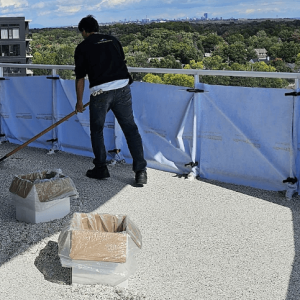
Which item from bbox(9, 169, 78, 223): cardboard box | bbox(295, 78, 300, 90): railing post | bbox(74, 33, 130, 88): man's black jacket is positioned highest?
bbox(74, 33, 130, 88): man's black jacket

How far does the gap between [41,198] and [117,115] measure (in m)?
1.54

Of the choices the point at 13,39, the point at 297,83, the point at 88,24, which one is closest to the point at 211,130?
the point at 297,83

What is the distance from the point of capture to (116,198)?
4.90 m

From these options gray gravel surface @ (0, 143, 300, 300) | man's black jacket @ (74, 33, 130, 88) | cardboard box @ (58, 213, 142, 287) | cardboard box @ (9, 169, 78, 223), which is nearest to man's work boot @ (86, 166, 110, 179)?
gray gravel surface @ (0, 143, 300, 300)

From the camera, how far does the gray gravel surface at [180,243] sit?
305 centimetres

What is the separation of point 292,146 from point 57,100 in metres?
3.22

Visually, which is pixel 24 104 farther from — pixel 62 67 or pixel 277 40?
pixel 277 40

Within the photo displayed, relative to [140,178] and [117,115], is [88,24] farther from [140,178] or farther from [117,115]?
[140,178]

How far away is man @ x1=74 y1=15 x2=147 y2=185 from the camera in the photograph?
5047mm

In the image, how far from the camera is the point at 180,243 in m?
3.80

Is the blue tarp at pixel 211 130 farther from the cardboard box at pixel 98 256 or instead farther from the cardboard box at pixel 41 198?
the cardboard box at pixel 98 256

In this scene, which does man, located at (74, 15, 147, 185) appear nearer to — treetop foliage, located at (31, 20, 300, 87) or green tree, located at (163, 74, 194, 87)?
green tree, located at (163, 74, 194, 87)

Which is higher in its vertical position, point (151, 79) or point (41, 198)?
point (41, 198)

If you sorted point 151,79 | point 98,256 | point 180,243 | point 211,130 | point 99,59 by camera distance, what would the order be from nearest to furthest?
point 98,256 → point 180,243 → point 99,59 → point 211,130 → point 151,79
